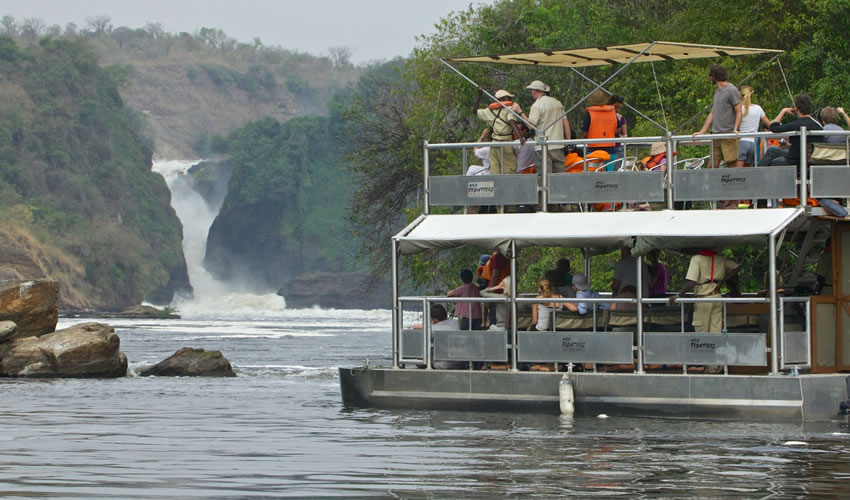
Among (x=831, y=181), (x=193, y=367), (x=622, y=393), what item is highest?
(x=831, y=181)

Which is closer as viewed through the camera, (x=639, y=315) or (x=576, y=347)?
(x=639, y=315)

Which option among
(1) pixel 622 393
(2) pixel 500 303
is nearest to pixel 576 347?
(1) pixel 622 393

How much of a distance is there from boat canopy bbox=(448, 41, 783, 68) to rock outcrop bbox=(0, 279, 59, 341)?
14.7 metres

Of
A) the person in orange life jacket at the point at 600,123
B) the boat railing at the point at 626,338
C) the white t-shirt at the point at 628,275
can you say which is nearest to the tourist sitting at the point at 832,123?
the boat railing at the point at 626,338

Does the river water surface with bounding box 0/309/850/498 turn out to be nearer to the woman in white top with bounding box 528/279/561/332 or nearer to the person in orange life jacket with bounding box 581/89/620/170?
the woman in white top with bounding box 528/279/561/332

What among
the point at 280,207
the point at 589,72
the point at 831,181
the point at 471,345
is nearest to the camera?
the point at 831,181

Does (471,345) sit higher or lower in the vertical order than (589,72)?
lower

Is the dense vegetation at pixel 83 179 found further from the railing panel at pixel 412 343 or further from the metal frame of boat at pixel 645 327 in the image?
the metal frame of boat at pixel 645 327

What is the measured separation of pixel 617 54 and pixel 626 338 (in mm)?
4557

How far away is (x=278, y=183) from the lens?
147250mm

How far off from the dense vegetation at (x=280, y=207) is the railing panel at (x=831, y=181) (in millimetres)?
128242

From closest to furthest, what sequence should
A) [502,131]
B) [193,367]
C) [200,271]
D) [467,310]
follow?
[467,310] → [502,131] → [193,367] → [200,271]

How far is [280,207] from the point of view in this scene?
5906 inches

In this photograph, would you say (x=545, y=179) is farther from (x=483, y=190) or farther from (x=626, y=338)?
(x=626, y=338)
